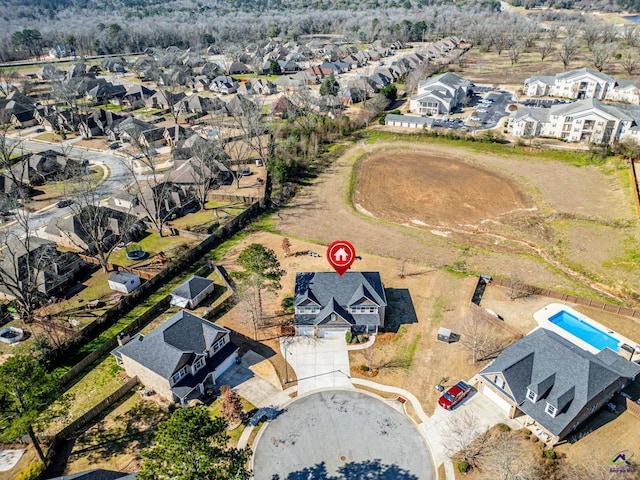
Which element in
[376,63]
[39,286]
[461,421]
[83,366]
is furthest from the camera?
[376,63]

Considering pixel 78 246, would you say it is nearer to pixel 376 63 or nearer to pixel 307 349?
pixel 307 349

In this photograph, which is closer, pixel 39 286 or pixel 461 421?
pixel 461 421

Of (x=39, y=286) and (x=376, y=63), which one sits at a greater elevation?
(x=376, y=63)

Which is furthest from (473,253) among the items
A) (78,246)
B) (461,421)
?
(78,246)

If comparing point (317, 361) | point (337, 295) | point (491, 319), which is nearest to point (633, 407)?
point (491, 319)

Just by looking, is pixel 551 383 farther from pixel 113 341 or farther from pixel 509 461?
pixel 113 341

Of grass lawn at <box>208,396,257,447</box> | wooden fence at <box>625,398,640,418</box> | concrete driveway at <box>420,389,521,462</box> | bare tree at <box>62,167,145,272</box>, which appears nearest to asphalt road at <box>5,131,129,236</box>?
bare tree at <box>62,167,145,272</box>
